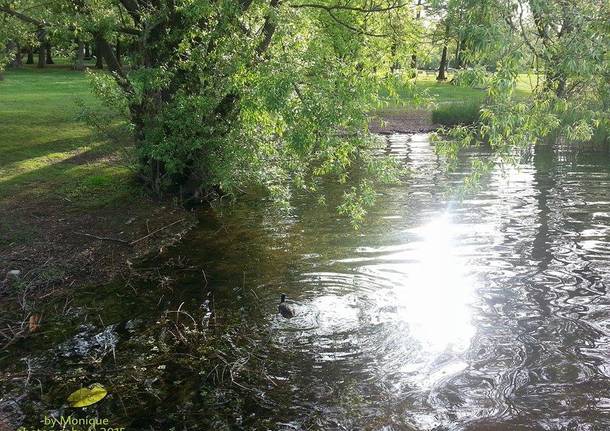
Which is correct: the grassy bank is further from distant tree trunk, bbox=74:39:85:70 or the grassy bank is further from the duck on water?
the duck on water

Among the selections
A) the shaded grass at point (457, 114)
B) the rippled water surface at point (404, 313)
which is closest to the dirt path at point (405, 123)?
Result: the shaded grass at point (457, 114)

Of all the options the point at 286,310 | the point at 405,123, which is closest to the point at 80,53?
the point at 405,123

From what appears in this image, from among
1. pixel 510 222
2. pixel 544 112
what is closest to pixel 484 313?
pixel 544 112

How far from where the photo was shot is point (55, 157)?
20766 millimetres

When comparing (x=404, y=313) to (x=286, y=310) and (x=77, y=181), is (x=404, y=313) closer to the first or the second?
(x=286, y=310)

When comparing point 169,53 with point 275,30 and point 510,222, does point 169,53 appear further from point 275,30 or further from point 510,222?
point 510,222

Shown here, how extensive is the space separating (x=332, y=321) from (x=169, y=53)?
8.67 m

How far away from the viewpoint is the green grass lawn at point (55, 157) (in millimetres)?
17391

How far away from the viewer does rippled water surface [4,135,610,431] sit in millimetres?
7781

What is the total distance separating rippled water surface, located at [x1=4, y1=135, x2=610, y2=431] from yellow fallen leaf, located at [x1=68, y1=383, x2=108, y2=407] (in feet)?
1.99

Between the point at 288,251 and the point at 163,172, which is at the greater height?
the point at 163,172

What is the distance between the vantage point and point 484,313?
10.7 m

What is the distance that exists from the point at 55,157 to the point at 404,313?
1555 centimetres

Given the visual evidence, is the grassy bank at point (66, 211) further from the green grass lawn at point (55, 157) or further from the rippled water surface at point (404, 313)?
the rippled water surface at point (404, 313)
